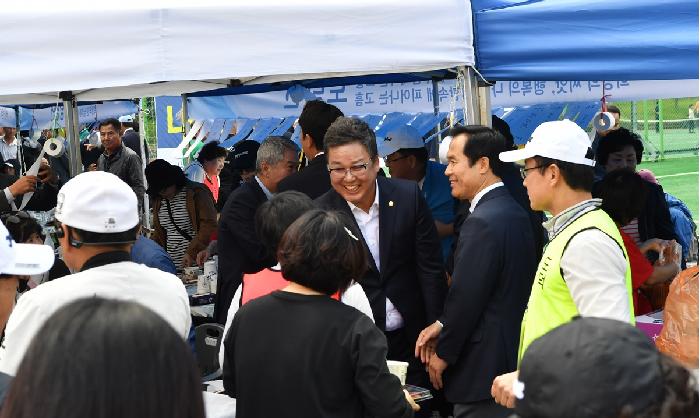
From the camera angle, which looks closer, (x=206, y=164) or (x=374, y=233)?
(x=374, y=233)

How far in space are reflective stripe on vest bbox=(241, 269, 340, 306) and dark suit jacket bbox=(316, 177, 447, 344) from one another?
2.93 feet

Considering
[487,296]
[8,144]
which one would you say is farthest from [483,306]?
[8,144]

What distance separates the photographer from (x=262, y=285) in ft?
10.5

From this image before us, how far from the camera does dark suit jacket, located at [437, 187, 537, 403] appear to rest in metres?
3.67

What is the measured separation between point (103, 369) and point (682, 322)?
9.79 feet

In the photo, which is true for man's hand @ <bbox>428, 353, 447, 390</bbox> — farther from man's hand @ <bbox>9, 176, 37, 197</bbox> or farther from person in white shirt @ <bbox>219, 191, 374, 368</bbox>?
man's hand @ <bbox>9, 176, 37, 197</bbox>

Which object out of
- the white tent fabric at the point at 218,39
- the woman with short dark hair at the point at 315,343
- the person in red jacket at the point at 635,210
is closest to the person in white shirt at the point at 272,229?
the woman with short dark hair at the point at 315,343

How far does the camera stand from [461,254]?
146 inches

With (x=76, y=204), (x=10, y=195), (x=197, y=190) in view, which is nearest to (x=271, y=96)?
(x=197, y=190)

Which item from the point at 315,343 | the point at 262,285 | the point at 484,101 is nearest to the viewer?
the point at 315,343

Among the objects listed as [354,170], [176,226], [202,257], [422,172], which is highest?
[354,170]

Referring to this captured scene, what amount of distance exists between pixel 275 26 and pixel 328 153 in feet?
2.36

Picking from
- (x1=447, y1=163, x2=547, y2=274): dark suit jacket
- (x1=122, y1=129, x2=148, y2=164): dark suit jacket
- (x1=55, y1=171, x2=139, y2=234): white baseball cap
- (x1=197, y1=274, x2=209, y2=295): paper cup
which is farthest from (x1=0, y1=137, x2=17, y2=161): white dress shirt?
(x1=55, y1=171, x2=139, y2=234): white baseball cap

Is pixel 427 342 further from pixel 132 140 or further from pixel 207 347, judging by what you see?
pixel 132 140
